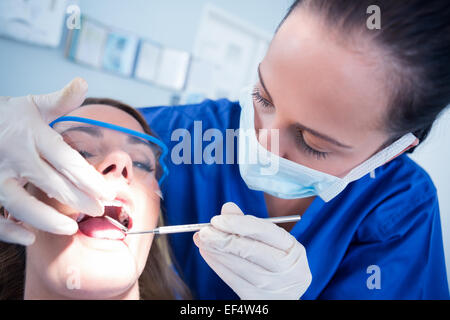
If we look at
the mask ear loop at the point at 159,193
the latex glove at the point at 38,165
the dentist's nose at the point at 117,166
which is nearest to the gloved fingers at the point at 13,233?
the latex glove at the point at 38,165

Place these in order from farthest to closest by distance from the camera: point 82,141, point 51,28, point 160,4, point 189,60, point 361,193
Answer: point 189,60 < point 160,4 < point 51,28 < point 361,193 < point 82,141

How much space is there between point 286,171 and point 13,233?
0.65m

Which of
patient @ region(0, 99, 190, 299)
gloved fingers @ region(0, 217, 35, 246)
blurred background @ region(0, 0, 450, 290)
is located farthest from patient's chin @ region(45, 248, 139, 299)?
blurred background @ region(0, 0, 450, 290)

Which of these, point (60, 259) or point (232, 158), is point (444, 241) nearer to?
point (232, 158)

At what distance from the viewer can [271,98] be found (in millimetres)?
680

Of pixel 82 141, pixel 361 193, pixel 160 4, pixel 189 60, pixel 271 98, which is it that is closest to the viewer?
pixel 271 98

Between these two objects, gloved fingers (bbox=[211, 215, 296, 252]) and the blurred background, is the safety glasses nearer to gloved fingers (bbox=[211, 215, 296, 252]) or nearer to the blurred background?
gloved fingers (bbox=[211, 215, 296, 252])

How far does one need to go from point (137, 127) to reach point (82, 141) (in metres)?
0.19

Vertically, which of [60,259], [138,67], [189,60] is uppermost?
[189,60]

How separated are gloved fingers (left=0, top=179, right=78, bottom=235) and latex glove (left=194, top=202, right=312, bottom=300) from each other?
31 centimetres

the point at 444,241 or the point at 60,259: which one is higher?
the point at 444,241

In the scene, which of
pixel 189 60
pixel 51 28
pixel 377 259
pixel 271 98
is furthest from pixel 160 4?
pixel 377 259

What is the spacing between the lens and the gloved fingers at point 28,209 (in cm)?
58

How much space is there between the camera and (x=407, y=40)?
21.7 inches
